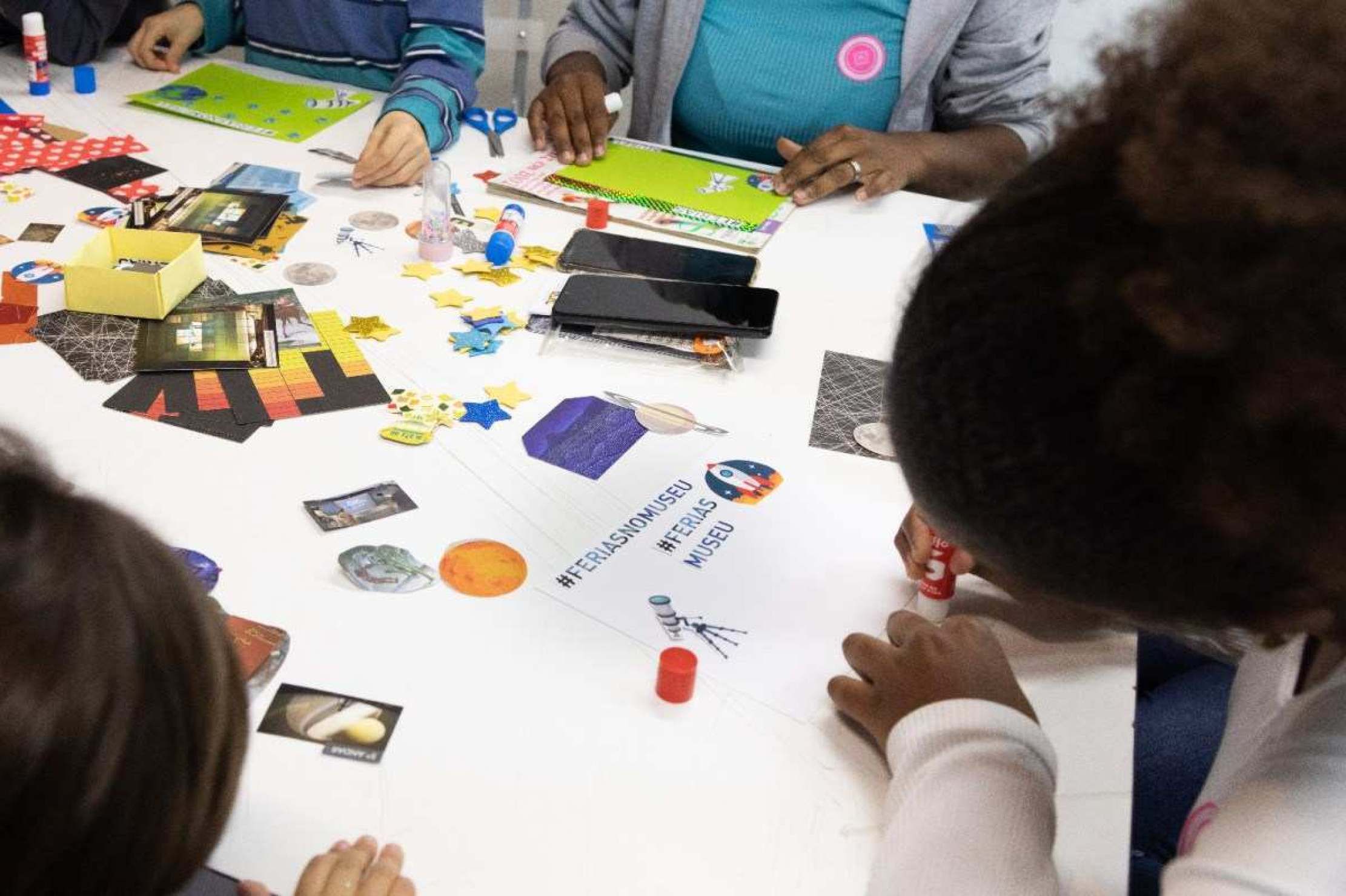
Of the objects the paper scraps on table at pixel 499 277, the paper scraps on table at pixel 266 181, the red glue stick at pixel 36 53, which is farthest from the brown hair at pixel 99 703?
the red glue stick at pixel 36 53

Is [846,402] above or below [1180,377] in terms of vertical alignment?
below

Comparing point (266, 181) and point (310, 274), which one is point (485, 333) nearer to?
point (310, 274)

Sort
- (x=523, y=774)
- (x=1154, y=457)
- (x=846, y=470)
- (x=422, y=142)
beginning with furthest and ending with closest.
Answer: (x=422, y=142) → (x=846, y=470) → (x=523, y=774) → (x=1154, y=457)

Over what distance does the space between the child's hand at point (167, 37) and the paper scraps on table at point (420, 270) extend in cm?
77

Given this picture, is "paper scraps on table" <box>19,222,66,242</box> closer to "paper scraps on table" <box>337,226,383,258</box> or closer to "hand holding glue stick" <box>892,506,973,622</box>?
"paper scraps on table" <box>337,226,383,258</box>

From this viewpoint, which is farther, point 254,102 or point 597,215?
point 254,102

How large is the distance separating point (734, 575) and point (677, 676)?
0.16 m

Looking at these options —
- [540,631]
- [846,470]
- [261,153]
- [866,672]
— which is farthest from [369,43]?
[866,672]

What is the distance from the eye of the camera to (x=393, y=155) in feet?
4.97

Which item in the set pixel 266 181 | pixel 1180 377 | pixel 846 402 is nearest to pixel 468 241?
pixel 266 181

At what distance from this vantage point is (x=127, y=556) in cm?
56

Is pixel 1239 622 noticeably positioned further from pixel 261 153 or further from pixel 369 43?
pixel 369 43

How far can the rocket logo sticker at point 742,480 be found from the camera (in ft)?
3.38

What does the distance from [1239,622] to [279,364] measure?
876mm
